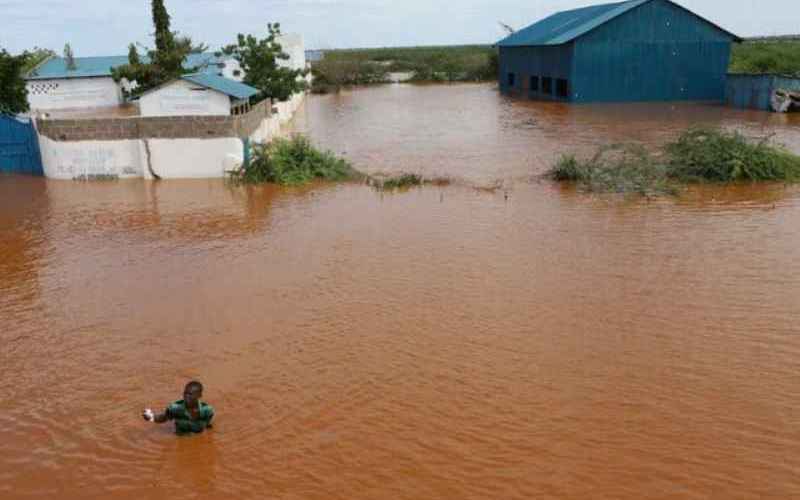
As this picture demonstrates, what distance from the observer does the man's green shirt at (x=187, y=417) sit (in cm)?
696

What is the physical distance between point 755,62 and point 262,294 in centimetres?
4737

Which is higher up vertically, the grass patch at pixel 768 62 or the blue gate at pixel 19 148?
the grass patch at pixel 768 62

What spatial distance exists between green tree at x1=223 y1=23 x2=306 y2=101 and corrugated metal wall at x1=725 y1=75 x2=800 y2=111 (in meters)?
22.7

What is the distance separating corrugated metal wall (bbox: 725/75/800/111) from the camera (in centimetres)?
3303

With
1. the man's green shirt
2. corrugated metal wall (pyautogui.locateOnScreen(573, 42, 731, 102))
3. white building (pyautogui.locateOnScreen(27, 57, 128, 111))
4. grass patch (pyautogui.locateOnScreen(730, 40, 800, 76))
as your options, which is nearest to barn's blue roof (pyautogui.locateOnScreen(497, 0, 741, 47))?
corrugated metal wall (pyautogui.locateOnScreen(573, 42, 731, 102))

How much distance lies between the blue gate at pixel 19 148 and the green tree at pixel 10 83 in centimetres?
402

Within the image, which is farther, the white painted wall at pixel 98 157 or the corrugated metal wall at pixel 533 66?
the corrugated metal wall at pixel 533 66

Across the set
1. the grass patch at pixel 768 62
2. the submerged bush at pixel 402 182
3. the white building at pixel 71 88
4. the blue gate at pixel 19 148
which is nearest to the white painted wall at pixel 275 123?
the submerged bush at pixel 402 182

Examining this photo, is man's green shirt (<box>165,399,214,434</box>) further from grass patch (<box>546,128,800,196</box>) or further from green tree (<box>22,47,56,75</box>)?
green tree (<box>22,47,56,75</box>)

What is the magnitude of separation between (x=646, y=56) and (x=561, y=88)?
5521 mm

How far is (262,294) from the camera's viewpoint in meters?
10.9

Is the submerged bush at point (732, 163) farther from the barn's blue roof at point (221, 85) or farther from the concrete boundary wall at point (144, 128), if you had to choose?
the barn's blue roof at point (221, 85)

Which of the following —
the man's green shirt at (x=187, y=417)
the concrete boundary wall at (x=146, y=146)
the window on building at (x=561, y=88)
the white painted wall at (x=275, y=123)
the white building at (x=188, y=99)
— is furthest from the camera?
the window on building at (x=561, y=88)

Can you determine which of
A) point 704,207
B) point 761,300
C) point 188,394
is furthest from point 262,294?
point 704,207
